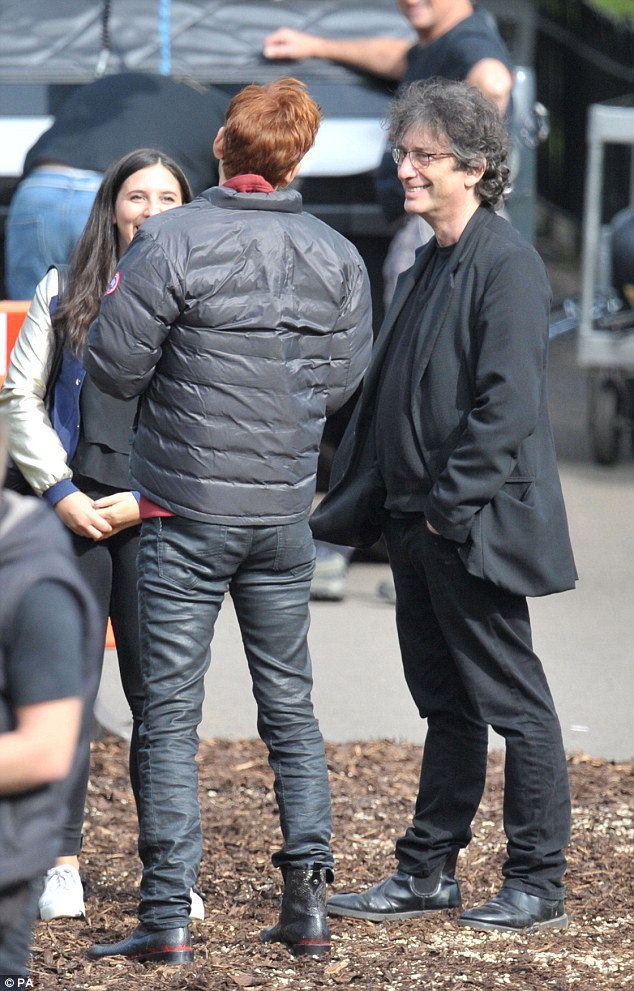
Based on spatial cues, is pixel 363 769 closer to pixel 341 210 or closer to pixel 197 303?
pixel 197 303

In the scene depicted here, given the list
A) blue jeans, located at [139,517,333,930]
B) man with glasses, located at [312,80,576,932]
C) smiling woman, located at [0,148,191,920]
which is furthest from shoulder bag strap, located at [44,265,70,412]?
man with glasses, located at [312,80,576,932]

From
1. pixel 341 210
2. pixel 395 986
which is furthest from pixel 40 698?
pixel 341 210

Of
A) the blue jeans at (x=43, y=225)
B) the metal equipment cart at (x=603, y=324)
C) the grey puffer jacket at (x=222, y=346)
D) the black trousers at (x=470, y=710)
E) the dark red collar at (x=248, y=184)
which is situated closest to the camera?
the grey puffer jacket at (x=222, y=346)

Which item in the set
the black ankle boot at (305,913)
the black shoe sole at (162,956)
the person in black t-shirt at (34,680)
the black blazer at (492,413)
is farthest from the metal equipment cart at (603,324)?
the person in black t-shirt at (34,680)

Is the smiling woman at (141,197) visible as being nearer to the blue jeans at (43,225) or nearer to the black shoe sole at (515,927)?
the blue jeans at (43,225)

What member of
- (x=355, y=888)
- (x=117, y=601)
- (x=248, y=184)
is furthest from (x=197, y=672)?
(x=248, y=184)

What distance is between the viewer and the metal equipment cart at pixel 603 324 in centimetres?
971

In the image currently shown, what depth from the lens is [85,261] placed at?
3898 millimetres

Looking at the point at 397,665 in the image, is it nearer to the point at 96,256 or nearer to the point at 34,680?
the point at 96,256

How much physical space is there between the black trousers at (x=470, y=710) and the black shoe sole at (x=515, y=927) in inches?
2.6

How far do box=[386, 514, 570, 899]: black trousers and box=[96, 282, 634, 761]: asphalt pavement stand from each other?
1489mm

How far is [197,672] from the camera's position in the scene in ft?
11.5

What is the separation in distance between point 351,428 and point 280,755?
872mm

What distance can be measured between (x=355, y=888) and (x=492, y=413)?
1431 mm
